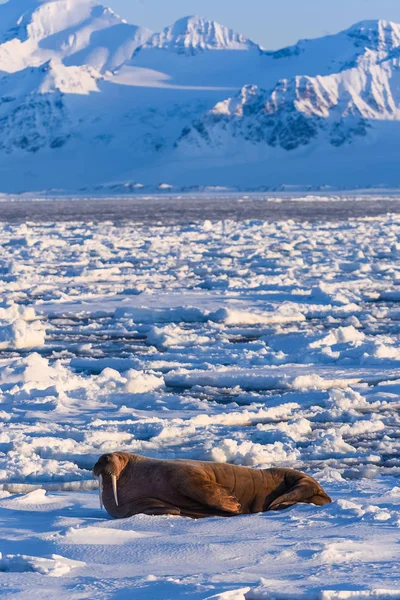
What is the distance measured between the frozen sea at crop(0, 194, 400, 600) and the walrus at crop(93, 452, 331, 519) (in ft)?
0.35

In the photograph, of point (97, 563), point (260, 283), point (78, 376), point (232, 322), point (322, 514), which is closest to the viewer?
point (97, 563)

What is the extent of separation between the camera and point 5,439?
6.61 metres

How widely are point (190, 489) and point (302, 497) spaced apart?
1.87 feet

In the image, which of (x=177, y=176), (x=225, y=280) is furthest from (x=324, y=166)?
(x=225, y=280)

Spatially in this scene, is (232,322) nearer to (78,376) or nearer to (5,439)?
(78,376)

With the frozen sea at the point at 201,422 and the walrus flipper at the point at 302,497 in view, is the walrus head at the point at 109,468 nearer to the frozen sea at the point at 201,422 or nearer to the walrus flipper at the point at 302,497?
the frozen sea at the point at 201,422

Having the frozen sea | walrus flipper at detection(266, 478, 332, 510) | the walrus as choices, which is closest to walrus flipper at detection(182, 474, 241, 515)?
the walrus

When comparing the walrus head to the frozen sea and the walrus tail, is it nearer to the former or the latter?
the walrus tail

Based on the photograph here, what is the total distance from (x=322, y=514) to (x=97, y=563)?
1.18 m

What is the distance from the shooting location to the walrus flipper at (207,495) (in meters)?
4.96

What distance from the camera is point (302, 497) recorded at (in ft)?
17.0

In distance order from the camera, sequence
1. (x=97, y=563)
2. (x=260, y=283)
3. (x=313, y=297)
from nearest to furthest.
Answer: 1. (x=97, y=563)
2. (x=313, y=297)
3. (x=260, y=283)

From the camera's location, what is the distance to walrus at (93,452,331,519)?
16.3 feet

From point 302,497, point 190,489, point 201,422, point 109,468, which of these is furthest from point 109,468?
point 201,422
